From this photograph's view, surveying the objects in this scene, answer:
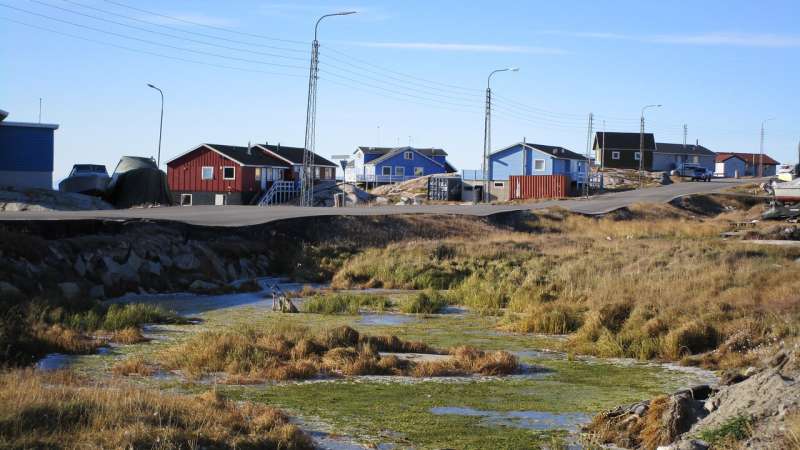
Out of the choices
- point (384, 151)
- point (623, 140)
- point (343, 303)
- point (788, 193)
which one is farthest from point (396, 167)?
point (343, 303)

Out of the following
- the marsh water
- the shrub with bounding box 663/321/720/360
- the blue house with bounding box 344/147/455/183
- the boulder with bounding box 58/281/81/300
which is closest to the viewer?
Result: the marsh water

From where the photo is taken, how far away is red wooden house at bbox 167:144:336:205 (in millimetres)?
88562

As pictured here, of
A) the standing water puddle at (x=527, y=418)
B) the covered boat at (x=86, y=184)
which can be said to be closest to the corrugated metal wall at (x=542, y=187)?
the covered boat at (x=86, y=184)

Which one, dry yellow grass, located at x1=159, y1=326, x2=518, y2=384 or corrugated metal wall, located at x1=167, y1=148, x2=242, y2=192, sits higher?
corrugated metal wall, located at x1=167, y1=148, x2=242, y2=192

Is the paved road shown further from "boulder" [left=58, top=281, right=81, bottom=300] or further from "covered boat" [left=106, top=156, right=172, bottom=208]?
"covered boat" [left=106, top=156, right=172, bottom=208]

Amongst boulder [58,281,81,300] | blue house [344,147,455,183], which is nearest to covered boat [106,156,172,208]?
boulder [58,281,81,300]

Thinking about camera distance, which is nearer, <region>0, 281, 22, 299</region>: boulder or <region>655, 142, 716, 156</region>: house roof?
<region>0, 281, 22, 299</region>: boulder

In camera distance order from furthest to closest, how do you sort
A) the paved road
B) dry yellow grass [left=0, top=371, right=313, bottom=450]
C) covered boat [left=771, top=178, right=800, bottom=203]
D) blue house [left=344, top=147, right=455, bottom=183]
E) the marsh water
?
blue house [left=344, top=147, right=455, bottom=183]
covered boat [left=771, top=178, right=800, bottom=203]
the paved road
the marsh water
dry yellow grass [left=0, top=371, right=313, bottom=450]

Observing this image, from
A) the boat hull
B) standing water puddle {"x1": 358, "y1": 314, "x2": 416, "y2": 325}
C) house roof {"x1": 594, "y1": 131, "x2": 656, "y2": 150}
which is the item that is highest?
house roof {"x1": 594, "y1": 131, "x2": 656, "y2": 150}

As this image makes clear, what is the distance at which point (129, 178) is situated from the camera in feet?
188

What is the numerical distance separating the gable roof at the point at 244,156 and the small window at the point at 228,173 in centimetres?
101

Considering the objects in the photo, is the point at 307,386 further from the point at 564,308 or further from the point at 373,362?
the point at 564,308

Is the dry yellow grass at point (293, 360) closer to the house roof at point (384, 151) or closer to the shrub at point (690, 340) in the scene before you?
the shrub at point (690, 340)

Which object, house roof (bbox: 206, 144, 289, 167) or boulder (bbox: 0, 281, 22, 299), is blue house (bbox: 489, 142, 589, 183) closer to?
Result: house roof (bbox: 206, 144, 289, 167)
